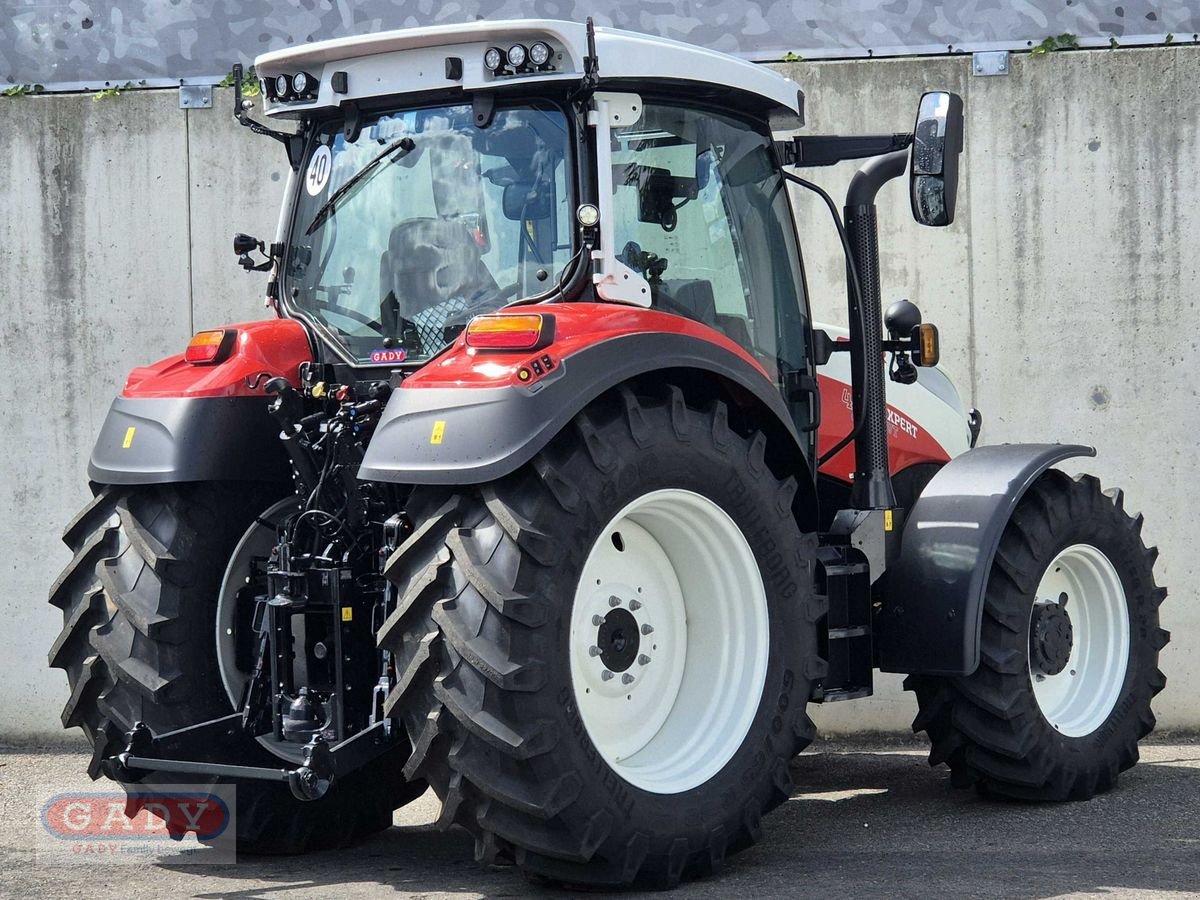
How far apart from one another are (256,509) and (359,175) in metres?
1.07

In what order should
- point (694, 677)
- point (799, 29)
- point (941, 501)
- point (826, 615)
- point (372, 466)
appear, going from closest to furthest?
point (372, 466), point (694, 677), point (826, 615), point (941, 501), point (799, 29)

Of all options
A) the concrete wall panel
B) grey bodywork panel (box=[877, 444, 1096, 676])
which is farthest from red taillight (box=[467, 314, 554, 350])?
the concrete wall panel

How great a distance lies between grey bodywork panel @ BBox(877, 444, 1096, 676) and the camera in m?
5.23

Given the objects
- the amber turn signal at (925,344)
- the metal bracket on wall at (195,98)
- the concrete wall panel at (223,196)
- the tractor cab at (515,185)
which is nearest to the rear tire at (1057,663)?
the amber turn signal at (925,344)

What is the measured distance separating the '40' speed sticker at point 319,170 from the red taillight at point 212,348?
54 cm

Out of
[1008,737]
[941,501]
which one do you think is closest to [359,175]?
[941,501]

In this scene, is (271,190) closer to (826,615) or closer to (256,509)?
(256,509)

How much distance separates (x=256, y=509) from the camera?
4984 mm

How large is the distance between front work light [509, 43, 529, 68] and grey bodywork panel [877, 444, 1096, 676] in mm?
2050

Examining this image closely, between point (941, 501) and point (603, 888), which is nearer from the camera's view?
point (603, 888)

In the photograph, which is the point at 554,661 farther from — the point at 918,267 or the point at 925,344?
the point at 918,267

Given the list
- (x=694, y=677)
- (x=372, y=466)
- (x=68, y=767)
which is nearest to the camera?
(x=372, y=466)

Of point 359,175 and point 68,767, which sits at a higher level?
point 359,175

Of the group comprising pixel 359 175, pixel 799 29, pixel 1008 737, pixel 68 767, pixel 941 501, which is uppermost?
pixel 799 29
